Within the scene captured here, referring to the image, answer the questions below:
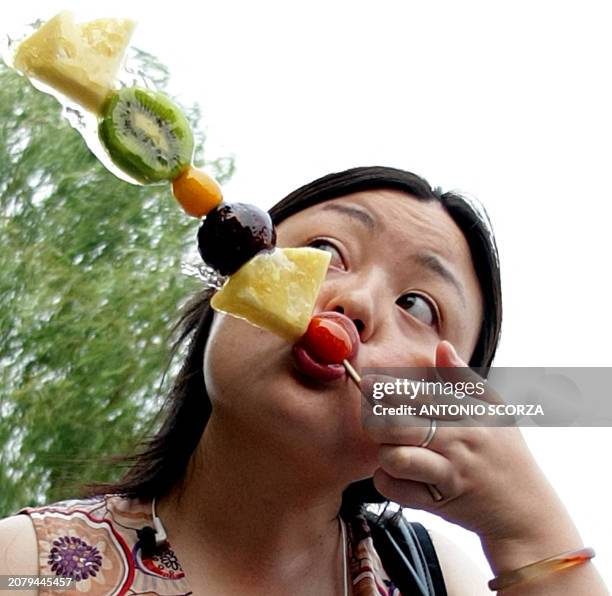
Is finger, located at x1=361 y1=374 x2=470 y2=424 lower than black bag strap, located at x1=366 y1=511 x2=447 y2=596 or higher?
higher

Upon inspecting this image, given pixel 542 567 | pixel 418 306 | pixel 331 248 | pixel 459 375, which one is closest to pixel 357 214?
pixel 331 248

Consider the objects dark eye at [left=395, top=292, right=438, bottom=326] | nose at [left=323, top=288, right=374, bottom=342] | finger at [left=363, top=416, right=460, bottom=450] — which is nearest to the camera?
finger at [left=363, top=416, right=460, bottom=450]

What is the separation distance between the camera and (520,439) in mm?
1247

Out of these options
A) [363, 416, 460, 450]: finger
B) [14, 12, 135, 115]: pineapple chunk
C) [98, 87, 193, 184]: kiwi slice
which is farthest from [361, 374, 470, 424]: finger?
[14, 12, 135, 115]: pineapple chunk

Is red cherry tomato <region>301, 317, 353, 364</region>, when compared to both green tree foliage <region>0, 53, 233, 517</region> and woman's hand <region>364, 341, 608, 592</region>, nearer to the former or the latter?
woman's hand <region>364, 341, 608, 592</region>

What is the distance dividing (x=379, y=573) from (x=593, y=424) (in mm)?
428

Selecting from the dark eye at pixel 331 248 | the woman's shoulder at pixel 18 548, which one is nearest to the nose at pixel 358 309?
the dark eye at pixel 331 248

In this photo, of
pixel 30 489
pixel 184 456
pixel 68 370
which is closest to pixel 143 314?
pixel 68 370

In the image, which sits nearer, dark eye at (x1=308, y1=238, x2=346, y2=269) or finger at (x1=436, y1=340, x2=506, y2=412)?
finger at (x1=436, y1=340, x2=506, y2=412)

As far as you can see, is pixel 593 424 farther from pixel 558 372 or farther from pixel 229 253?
pixel 229 253

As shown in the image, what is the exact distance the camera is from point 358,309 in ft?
4.50

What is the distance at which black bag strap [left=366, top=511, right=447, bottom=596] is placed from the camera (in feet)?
4.91

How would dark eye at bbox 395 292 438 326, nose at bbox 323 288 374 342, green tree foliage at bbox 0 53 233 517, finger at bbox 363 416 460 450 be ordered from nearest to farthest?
finger at bbox 363 416 460 450 → nose at bbox 323 288 374 342 → dark eye at bbox 395 292 438 326 → green tree foliage at bbox 0 53 233 517

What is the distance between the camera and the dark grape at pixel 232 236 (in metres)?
1.35
